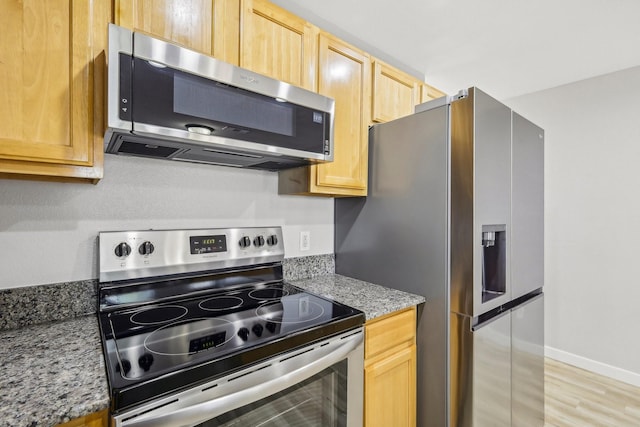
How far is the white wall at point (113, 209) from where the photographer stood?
1.11 m

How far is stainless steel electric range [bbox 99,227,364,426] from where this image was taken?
2.60ft

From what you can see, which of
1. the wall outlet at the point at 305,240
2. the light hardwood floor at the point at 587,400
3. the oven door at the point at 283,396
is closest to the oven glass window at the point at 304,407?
the oven door at the point at 283,396

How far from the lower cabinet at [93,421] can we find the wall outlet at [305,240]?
4.07 ft

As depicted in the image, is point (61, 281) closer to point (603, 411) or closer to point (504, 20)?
Result: point (504, 20)

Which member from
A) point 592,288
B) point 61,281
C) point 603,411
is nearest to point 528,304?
point 603,411

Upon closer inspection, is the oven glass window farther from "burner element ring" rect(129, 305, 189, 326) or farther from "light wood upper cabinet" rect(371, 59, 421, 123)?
"light wood upper cabinet" rect(371, 59, 421, 123)

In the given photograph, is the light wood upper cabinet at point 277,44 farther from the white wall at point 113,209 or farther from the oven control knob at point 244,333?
the oven control knob at point 244,333

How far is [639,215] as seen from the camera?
2357 mm

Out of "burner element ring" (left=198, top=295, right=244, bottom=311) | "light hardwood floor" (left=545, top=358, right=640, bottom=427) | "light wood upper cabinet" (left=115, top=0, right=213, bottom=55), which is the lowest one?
"light hardwood floor" (left=545, top=358, right=640, bottom=427)

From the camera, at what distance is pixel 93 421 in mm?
699

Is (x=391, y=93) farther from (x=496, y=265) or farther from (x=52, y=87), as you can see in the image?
(x=52, y=87)

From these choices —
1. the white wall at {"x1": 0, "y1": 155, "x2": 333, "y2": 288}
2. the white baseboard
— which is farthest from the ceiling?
the white baseboard

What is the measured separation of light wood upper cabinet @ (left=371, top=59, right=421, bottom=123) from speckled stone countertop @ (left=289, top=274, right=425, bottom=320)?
0.95 metres

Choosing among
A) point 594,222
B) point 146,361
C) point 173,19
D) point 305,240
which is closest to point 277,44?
point 173,19
